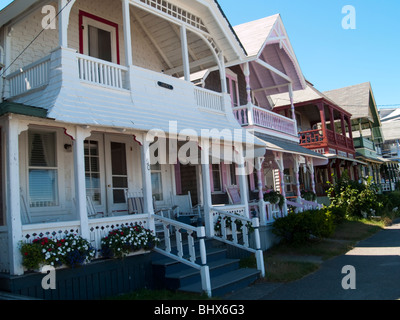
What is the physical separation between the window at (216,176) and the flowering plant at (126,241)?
6.51 m

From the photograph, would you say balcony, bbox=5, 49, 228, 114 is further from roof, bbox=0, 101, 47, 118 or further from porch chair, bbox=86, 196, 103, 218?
porch chair, bbox=86, 196, 103, 218

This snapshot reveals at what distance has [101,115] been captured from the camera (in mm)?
7703

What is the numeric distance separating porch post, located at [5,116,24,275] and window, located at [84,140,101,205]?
11.0 feet

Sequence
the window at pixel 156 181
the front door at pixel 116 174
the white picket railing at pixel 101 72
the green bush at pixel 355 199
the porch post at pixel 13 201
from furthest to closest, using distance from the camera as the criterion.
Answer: the green bush at pixel 355 199, the window at pixel 156 181, the front door at pixel 116 174, the white picket railing at pixel 101 72, the porch post at pixel 13 201

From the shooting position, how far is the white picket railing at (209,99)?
11127 millimetres

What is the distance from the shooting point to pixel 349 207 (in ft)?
62.5

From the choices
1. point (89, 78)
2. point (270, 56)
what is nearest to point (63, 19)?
point (89, 78)

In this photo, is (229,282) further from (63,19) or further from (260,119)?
(260,119)

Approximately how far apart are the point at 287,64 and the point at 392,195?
42.7ft

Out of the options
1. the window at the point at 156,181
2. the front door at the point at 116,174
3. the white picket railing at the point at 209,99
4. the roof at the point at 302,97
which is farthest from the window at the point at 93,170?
the roof at the point at 302,97

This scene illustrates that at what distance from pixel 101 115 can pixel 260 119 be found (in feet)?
26.0

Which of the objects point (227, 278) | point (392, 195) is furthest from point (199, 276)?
point (392, 195)

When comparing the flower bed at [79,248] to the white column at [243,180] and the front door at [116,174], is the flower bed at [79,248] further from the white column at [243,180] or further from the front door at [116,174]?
the white column at [243,180]

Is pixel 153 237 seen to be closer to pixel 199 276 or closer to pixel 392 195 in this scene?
pixel 199 276
